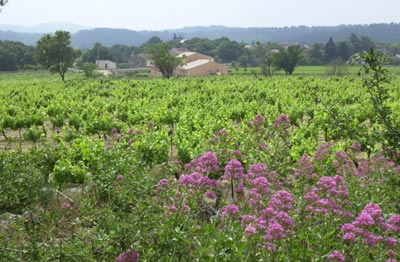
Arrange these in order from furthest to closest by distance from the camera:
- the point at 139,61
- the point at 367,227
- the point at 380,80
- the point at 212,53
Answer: the point at 212,53 → the point at 139,61 → the point at 380,80 → the point at 367,227

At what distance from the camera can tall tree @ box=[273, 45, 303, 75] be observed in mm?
79438

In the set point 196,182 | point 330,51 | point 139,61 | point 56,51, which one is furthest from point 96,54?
point 196,182

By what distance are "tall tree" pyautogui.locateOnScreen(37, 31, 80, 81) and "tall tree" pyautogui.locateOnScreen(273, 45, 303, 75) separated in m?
36.6

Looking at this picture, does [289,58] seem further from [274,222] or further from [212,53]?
[274,222]

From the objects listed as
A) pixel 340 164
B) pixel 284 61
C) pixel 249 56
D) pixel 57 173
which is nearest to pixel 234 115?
pixel 57 173

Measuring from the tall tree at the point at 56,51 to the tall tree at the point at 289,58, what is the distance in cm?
3663

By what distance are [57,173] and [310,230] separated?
6071 mm

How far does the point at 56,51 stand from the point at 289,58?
4046 centimetres

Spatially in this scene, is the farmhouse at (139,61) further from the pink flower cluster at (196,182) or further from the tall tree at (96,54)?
the pink flower cluster at (196,182)

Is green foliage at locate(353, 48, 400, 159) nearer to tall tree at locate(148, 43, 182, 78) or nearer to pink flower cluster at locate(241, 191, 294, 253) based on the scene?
pink flower cluster at locate(241, 191, 294, 253)

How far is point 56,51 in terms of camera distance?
190 ft

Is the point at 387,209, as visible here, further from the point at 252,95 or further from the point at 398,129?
the point at 252,95

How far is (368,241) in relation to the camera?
3299mm

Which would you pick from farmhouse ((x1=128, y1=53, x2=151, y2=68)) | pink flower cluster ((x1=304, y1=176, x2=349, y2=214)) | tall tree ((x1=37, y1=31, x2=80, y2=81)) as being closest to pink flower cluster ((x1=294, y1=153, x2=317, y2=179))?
pink flower cluster ((x1=304, y1=176, x2=349, y2=214))
